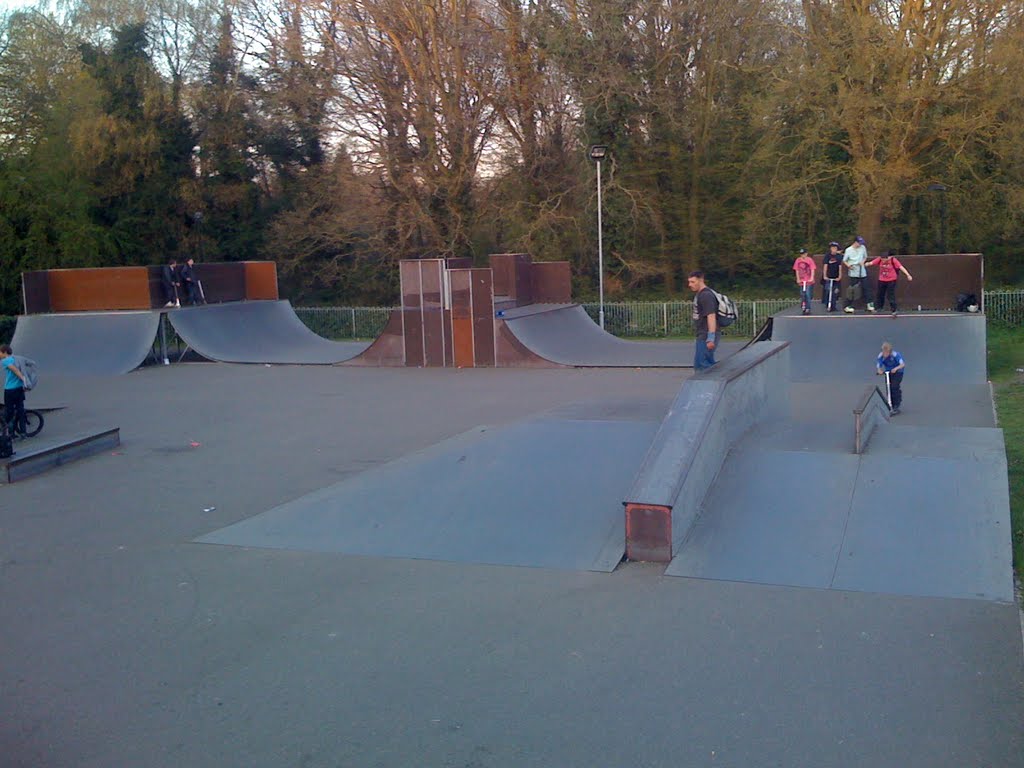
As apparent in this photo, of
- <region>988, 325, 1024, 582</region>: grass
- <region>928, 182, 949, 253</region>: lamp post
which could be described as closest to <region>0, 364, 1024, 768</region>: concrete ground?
<region>988, 325, 1024, 582</region>: grass

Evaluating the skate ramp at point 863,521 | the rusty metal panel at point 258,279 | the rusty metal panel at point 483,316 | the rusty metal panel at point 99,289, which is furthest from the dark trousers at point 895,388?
the rusty metal panel at point 258,279

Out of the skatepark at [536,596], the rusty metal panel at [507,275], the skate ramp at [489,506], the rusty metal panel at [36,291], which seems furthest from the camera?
the rusty metal panel at [507,275]

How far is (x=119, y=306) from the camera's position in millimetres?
22641

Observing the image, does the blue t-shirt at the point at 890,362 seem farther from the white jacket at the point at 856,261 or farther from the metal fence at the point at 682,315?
the metal fence at the point at 682,315

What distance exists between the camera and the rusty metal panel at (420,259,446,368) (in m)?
19.9

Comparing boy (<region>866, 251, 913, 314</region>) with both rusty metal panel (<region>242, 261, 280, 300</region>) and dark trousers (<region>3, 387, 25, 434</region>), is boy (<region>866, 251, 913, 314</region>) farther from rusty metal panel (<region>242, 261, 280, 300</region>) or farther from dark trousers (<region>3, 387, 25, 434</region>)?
rusty metal panel (<region>242, 261, 280, 300</region>)

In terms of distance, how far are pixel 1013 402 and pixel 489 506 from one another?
9255mm

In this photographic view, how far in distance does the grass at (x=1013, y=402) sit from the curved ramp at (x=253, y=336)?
12395 mm

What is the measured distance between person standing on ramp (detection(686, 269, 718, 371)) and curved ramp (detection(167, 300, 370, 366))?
38.7 ft

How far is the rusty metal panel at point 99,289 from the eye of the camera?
22.6 meters

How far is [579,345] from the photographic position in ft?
71.0

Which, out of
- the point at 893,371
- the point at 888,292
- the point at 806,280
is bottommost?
A: the point at 893,371

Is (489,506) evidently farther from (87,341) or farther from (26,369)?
(87,341)

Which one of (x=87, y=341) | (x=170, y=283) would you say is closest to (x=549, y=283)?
(x=170, y=283)
